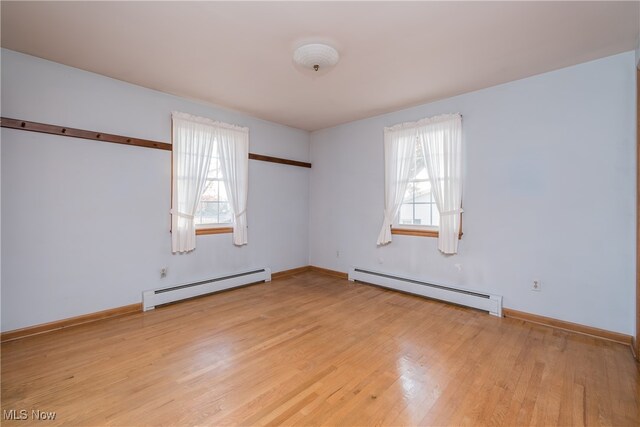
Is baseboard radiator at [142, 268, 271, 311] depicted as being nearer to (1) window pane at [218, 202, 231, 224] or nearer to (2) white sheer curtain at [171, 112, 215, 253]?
(2) white sheer curtain at [171, 112, 215, 253]

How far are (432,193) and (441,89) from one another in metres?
1.31

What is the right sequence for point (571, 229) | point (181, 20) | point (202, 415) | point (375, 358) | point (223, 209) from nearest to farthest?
1. point (202, 415)
2. point (181, 20)
3. point (375, 358)
4. point (571, 229)
5. point (223, 209)

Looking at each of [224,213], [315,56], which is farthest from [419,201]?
[224,213]

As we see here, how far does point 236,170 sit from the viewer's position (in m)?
4.30

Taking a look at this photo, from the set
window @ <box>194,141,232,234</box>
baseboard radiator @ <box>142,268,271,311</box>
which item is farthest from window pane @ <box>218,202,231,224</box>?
baseboard radiator @ <box>142,268,271,311</box>

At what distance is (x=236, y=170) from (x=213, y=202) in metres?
0.60

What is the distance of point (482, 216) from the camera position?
3.45m

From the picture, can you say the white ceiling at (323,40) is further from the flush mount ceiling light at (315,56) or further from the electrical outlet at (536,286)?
the electrical outlet at (536,286)

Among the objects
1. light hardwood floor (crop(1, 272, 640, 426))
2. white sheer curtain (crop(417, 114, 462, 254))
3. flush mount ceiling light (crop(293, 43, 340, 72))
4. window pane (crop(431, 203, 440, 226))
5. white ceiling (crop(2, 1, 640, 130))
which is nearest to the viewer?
light hardwood floor (crop(1, 272, 640, 426))

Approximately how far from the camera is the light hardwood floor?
1.71 m

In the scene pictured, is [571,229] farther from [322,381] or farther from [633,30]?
[322,381]

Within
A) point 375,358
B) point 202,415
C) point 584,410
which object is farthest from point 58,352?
point 584,410

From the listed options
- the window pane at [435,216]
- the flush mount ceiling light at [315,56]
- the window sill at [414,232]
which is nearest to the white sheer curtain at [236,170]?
the flush mount ceiling light at [315,56]

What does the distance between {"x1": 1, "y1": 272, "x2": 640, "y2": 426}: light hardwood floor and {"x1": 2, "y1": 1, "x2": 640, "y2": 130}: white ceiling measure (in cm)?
269
